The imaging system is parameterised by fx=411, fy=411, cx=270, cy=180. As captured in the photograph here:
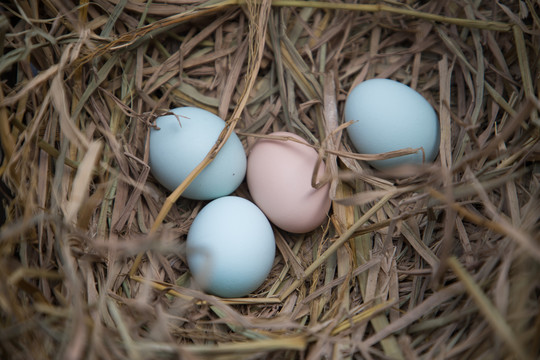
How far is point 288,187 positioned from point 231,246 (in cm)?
20

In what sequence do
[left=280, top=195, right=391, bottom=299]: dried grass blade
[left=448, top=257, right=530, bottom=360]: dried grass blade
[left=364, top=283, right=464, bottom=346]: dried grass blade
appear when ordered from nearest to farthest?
[left=448, top=257, right=530, bottom=360]: dried grass blade
[left=364, top=283, right=464, bottom=346]: dried grass blade
[left=280, top=195, right=391, bottom=299]: dried grass blade

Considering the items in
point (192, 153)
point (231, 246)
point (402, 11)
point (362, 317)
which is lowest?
point (362, 317)

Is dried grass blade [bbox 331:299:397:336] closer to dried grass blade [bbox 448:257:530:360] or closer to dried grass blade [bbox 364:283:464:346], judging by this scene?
dried grass blade [bbox 364:283:464:346]

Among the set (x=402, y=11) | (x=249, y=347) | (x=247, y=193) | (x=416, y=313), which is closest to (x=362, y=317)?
(x=416, y=313)

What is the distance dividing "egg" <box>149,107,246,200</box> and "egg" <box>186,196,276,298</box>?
0.06 meters

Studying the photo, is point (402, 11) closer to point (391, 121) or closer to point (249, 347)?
point (391, 121)

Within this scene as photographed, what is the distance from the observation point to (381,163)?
106 cm

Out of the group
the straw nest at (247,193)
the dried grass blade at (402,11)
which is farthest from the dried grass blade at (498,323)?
the dried grass blade at (402,11)

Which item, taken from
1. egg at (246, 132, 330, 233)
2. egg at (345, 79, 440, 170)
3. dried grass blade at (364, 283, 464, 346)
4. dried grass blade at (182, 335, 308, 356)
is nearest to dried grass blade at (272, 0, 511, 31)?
egg at (345, 79, 440, 170)

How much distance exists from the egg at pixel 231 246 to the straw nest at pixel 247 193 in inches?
2.0

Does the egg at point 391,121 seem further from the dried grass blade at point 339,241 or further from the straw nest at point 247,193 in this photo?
the dried grass blade at point 339,241

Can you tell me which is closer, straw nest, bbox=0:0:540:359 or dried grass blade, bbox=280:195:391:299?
straw nest, bbox=0:0:540:359

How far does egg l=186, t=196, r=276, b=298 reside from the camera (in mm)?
911

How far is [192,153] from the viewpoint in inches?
38.0
